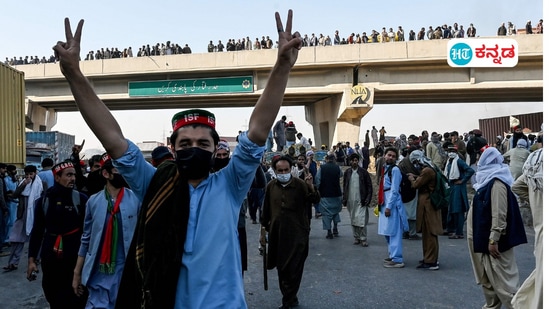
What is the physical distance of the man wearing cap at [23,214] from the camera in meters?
7.34

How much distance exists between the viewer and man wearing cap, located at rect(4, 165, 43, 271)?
289 inches

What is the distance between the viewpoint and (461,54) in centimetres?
2500

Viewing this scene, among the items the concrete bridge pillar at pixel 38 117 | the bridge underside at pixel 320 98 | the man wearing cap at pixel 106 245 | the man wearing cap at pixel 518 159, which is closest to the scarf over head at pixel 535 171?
the man wearing cap at pixel 106 245

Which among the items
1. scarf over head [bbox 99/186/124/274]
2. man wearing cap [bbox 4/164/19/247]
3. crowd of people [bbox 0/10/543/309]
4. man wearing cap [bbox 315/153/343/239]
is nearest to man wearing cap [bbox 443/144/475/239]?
crowd of people [bbox 0/10/543/309]

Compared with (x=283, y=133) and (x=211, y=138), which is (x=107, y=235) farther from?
(x=283, y=133)

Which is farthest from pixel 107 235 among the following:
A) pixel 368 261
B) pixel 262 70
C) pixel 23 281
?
pixel 262 70

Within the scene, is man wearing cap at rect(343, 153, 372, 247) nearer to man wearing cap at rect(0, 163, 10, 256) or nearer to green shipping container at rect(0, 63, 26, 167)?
man wearing cap at rect(0, 163, 10, 256)

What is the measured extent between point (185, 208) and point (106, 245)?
177 centimetres

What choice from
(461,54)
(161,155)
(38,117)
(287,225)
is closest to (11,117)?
(287,225)

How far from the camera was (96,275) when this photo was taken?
3418mm

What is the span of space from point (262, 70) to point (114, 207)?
24359 mm

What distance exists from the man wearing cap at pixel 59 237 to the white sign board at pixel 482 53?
79.1 feet

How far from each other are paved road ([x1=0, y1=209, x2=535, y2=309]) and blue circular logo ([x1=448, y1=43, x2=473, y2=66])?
1834 centimetres

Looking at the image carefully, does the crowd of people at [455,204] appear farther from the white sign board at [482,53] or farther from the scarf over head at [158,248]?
the white sign board at [482,53]
